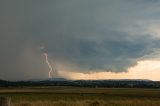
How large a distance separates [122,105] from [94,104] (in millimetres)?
2760

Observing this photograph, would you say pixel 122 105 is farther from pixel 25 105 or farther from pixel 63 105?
pixel 25 105

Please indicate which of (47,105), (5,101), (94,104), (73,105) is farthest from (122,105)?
(5,101)

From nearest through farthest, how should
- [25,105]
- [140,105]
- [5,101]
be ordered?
[5,101] → [25,105] → [140,105]

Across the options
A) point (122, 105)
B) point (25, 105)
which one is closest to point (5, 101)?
point (25, 105)

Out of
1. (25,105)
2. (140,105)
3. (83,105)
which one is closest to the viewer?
(25,105)

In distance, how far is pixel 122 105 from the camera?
23.1 m

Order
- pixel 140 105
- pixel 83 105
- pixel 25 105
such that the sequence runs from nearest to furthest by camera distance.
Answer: pixel 25 105, pixel 83 105, pixel 140 105

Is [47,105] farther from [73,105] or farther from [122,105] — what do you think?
[122,105]

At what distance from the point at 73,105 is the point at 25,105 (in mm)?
3086

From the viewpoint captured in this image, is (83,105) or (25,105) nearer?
(25,105)

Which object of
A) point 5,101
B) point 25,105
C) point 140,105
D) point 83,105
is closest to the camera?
point 5,101

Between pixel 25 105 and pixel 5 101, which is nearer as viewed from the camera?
pixel 5 101

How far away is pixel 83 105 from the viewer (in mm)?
20562

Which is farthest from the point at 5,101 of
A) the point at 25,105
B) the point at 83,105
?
the point at 83,105
